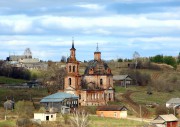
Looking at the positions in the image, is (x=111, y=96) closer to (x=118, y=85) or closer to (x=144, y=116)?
(x=144, y=116)

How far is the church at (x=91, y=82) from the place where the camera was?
85000 millimetres

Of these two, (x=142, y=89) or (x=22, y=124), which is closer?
(x=22, y=124)

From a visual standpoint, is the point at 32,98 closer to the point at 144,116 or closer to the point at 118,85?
the point at 144,116

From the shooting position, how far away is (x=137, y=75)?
115875 millimetres

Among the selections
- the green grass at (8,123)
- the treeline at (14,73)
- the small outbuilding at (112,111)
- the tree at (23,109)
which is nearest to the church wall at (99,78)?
the small outbuilding at (112,111)

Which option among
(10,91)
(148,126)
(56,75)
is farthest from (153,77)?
(148,126)

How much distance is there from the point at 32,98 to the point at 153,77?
46531 millimetres

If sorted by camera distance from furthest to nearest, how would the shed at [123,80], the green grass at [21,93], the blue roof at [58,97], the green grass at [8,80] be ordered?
1. the shed at [123,80]
2. the green grass at [8,80]
3. the green grass at [21,93]
4. the blue roof at [58,97]

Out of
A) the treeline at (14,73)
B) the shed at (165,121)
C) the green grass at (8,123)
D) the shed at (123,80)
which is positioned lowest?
the shed at (165,121)

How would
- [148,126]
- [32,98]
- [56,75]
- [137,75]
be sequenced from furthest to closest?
[137,75] < [56,75] < [32,98] < [148,126]

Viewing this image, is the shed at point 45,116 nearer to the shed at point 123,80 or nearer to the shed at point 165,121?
the shed at point 165,121

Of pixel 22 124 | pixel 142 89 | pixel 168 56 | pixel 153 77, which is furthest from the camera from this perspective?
pixel 168 56

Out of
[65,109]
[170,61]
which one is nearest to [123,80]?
[65,109]

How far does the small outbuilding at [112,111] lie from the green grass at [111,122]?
4214 millimetres
